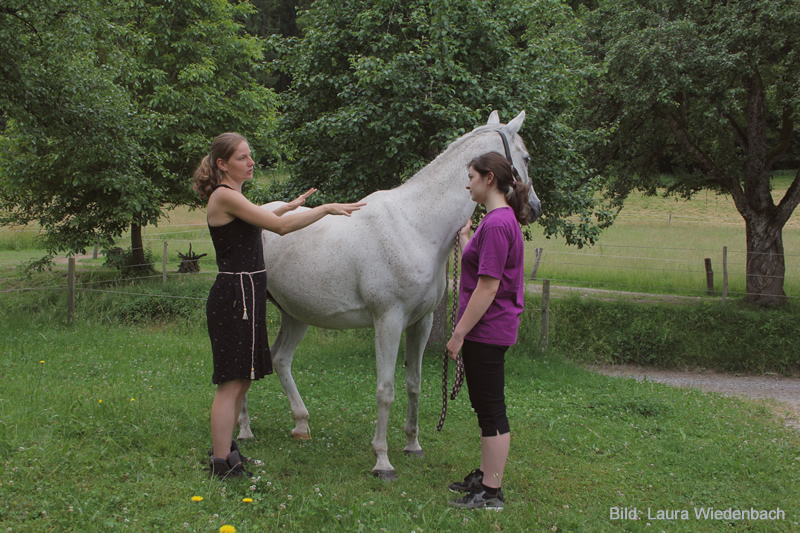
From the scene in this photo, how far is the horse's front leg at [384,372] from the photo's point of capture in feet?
14.1

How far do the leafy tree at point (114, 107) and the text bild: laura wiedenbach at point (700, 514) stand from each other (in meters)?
8.80

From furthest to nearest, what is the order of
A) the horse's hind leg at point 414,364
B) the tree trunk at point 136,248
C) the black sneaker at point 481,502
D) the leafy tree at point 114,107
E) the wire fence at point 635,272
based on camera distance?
the tree trunk at point 136,248 → the wire fence at point 635,272 → the leafy tree at point 114,107 → the horse's hind leg at point 414,364 → the black sneaker at point 481,502

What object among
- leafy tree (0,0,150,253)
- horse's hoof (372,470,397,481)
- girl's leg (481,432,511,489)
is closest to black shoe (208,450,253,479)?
horse's hoof (372,470,397,481)

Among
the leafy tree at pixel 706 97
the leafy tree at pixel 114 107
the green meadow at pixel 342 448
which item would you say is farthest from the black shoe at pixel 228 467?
the leafy tree at pixel 706 97

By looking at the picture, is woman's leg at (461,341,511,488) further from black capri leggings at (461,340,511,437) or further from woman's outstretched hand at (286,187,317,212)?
woman's outstretched hand at (286,187,317,212)

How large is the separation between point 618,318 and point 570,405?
7.03m

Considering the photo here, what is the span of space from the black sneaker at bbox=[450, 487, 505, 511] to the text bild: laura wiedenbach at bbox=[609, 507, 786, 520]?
761mm

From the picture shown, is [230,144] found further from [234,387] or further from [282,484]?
[282,484]

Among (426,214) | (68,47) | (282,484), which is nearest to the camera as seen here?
(282,484)

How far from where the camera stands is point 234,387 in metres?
3.85

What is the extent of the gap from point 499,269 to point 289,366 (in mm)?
2426

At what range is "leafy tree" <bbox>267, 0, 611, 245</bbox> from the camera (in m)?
8.18

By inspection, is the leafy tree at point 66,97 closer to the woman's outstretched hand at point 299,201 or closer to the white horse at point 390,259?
the white horse at point 390,259

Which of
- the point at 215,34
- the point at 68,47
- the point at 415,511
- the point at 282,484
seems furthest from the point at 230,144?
the point at 215,34
